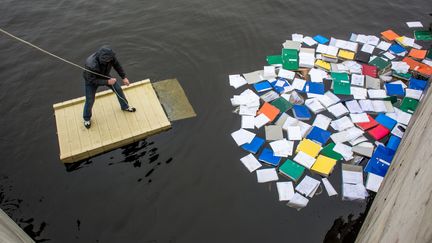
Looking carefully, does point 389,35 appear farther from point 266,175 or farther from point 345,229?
point 345,229

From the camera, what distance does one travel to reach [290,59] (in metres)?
8.91

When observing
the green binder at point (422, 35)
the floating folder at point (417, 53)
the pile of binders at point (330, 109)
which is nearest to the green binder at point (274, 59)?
the pile of binders at point (330, 109)

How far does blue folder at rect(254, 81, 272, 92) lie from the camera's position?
26.8 ft

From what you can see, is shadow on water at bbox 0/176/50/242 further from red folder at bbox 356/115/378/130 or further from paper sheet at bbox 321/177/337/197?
red folder at bbox 356/115/378/130

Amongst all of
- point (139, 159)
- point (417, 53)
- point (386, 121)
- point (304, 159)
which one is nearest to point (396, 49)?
point (417, 53)

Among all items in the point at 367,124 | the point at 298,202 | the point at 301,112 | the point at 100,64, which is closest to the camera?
the point at 298,202

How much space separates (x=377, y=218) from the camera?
4.44 metres

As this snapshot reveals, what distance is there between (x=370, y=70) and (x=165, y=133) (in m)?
5.67

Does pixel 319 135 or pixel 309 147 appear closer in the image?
pixel 309 147

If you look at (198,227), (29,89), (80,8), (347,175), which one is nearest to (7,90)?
(29,89)

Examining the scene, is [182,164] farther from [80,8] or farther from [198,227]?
[80,8]

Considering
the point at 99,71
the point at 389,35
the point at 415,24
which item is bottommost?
the point at 389,35

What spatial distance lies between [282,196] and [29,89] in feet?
22.9

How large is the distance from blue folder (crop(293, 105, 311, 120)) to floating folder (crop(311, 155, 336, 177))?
115 centimetres
